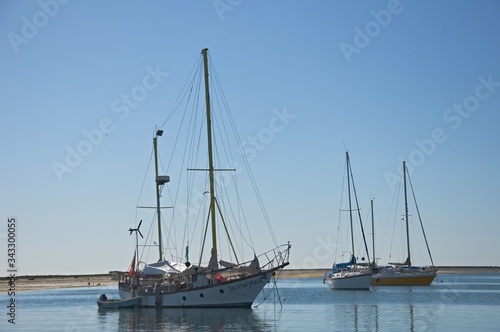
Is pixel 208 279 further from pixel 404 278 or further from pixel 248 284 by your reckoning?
pixel 404 278

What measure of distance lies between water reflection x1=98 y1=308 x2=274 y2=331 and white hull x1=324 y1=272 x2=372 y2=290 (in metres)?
38.5

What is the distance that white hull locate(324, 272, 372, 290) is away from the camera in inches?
3659

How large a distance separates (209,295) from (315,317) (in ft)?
28.8

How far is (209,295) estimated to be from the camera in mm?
55875

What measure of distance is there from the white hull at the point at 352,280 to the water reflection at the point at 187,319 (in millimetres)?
38485

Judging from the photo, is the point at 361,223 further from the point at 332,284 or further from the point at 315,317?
the point at 315,317

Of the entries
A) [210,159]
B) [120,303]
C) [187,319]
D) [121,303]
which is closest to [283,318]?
[187,319]

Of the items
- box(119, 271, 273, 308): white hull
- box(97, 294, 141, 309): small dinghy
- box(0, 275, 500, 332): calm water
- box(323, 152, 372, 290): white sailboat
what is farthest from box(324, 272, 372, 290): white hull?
box(119, 271, 273, 308): white hull

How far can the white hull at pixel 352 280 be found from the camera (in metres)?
92.9

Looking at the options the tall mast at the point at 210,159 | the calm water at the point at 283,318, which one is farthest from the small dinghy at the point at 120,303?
the tall mast at the point at 210,159

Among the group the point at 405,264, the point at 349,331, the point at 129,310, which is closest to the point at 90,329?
the point at 129,310

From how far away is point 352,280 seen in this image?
93.9 metres

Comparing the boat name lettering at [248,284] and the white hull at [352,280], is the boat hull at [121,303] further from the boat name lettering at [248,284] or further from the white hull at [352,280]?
the white hull at [352,280]

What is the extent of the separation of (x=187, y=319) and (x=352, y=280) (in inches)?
1867
